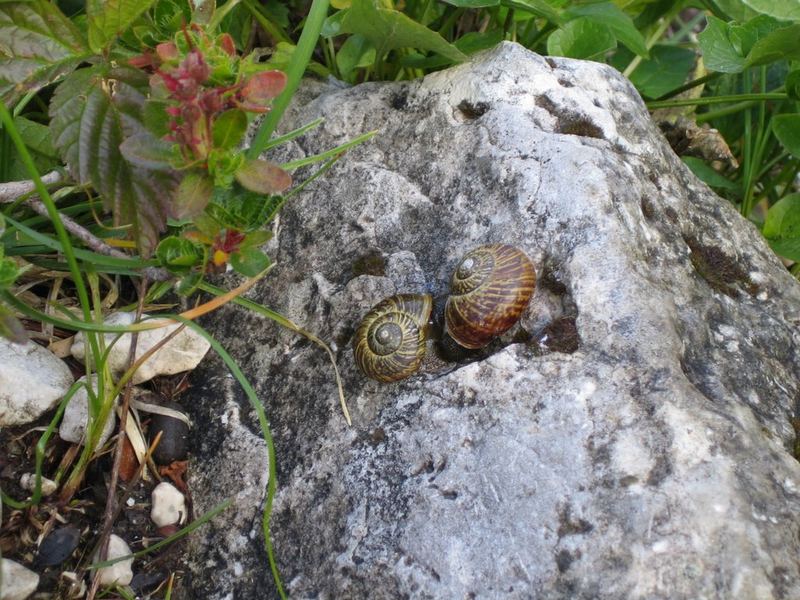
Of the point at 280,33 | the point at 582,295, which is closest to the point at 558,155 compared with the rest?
the point at 582,295

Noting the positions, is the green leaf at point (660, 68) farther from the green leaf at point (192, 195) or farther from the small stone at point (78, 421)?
the small stone at point (78, 421)

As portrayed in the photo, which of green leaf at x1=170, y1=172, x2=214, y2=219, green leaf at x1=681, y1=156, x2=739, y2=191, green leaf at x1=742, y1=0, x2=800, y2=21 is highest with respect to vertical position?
green leaf at x1=742, y1=0, x2=800, y2=21

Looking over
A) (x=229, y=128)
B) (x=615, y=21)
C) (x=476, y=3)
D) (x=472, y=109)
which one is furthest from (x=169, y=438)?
(x=615, y=21)

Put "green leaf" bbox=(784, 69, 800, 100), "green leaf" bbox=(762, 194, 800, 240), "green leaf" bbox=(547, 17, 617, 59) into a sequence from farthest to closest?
1. "green leaf" bbox=(762, 194, 800, 240)
2. "green leaf" bbox=(547, 17, 617, 59)
3. "green leaf" bbox=(784, 69, 800, 100)

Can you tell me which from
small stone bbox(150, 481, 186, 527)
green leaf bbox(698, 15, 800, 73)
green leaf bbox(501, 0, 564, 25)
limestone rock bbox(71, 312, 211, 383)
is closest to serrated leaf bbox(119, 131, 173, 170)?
limestone rock bbox(71, 312, 211, 383)

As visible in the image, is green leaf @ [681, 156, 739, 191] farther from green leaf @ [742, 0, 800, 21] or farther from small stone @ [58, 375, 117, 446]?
small stone @ [58, 375, 117, 446]

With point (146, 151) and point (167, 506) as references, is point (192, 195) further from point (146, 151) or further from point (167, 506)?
point (167, 506)

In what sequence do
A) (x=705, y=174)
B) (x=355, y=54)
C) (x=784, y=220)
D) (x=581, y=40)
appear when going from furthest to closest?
1. (x=705, y=174)
2. (x=784, y=220)
3. (x=581, y=40)
4. (x=355, y=54)

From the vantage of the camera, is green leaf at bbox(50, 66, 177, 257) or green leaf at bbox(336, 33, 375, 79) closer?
green leaf at bbox(50, 66, 177, 257)
